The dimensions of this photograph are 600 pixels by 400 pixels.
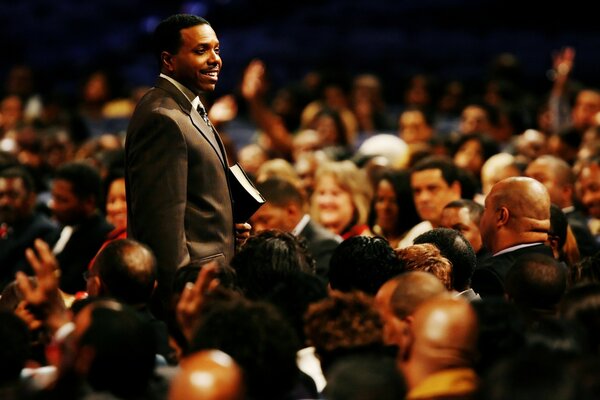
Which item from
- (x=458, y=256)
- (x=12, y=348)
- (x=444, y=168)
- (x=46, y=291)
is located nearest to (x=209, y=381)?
(x=12, y=348)

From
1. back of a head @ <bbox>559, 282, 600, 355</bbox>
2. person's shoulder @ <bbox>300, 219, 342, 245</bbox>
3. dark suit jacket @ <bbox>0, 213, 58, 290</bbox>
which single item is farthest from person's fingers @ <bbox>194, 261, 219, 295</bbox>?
dark suit jacket @ <bbox>0, 213, 58, 290</bbox>

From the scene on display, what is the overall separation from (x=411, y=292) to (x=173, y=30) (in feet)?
5.21

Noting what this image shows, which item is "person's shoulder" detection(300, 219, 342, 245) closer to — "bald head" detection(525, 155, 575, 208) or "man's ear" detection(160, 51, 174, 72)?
"bald head" detection(525, 155, 575, 208)

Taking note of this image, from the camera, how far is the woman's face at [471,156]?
9.12 meters

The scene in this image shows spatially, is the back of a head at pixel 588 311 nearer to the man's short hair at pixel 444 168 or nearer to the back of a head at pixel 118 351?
the back of a head at pixel 118 351

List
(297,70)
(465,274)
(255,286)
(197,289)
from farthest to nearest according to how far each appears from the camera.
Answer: (297,70)
(465,274)
(255,286)
(197,289)

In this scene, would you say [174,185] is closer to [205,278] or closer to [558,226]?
[205,278]

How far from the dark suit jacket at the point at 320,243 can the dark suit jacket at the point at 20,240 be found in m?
1.80

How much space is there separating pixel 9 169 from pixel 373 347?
4.68 m

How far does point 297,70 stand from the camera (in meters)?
14.3

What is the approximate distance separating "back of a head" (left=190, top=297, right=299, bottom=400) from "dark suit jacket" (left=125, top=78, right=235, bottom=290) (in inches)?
43.4

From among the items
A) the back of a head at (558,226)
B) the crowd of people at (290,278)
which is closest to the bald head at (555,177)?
the crowd of people at (290,278)

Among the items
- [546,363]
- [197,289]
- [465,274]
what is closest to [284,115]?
[465,274]

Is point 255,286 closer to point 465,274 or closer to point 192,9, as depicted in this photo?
point 465,274
